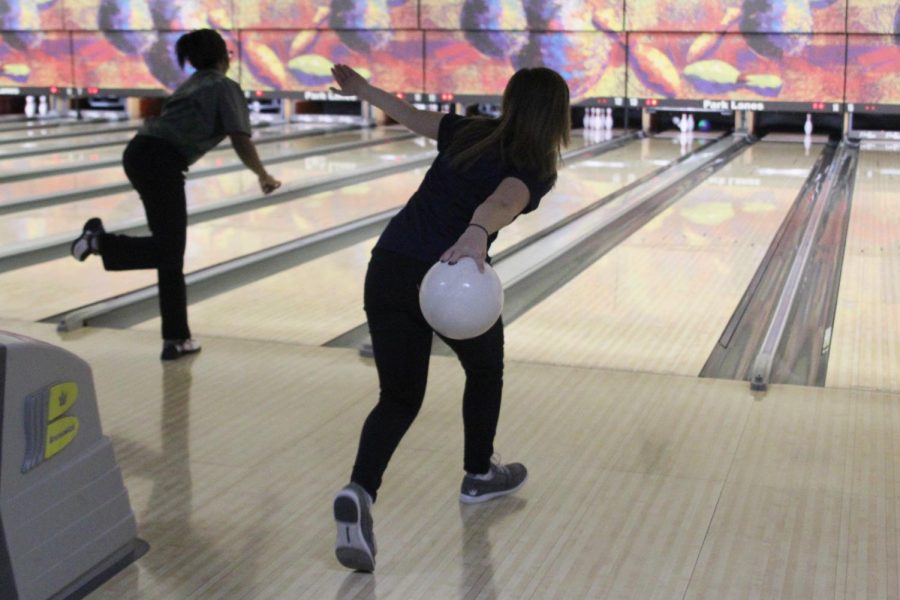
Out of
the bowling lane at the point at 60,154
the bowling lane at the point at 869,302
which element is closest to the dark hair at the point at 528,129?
the bowling lane at the point at 869,302

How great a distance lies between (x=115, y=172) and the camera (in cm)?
758

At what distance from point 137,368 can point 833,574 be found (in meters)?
1.98

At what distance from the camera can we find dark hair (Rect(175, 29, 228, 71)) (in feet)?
10.8

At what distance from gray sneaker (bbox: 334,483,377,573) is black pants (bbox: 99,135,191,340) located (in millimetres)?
1443

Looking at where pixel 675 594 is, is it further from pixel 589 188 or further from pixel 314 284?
pixel 589 188

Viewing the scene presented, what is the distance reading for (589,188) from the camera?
273 inches

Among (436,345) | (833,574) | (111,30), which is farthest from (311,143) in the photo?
(833,574)

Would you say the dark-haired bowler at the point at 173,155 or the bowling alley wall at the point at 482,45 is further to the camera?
the bowling alley wall at the point at 482,45

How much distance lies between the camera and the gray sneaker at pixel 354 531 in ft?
6.68

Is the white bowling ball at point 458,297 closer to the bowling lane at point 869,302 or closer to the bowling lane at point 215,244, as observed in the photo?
the bowling lane at point 869,302

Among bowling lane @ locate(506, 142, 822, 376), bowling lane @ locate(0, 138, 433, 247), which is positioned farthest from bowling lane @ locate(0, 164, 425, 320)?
bowling lane @ locate(506, 142, 822, 376)

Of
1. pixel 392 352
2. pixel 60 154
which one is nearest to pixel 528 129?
pixel 392 352

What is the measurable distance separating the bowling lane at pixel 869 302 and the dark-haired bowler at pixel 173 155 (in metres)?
1.75

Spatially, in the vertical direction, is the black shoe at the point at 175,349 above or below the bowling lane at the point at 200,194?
below
